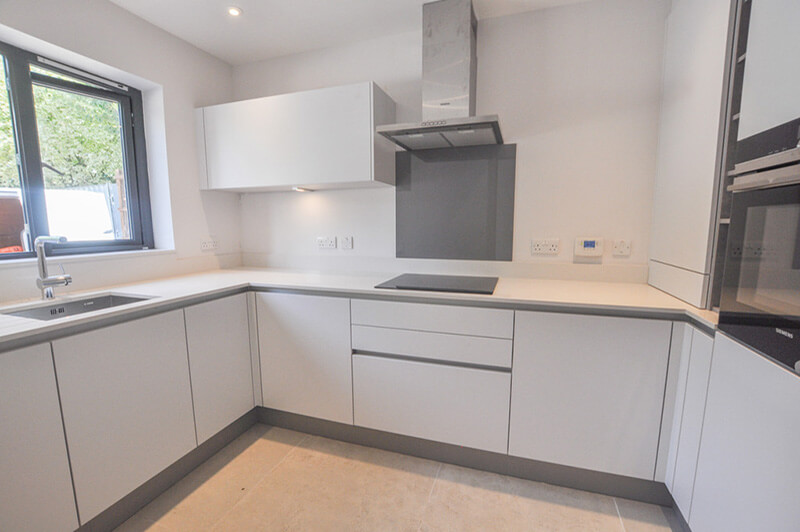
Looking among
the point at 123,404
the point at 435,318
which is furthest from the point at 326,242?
the point at 123,404

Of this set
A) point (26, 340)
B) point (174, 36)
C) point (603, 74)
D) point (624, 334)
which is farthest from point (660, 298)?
point (174, 36)

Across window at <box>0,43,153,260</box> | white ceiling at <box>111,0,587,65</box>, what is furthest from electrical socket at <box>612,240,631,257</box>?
window at <box>0,43,153,260</box>

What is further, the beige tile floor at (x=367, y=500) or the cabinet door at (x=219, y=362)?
the cabinet door at (x=219, y=362)

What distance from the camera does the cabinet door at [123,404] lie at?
1.24m

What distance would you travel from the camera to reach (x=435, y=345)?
168cm

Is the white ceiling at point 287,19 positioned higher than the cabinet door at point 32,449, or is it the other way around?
the white ceiling at point 287,19

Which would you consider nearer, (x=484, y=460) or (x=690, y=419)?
(x=690, y=419)

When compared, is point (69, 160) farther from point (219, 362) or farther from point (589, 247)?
point (589, 247)

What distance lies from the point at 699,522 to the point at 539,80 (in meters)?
2.11

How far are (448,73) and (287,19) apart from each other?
103cm

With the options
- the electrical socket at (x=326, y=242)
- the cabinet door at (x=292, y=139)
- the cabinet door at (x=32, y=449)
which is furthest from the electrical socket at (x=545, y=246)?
the cabinet door at (x=32, y=449)

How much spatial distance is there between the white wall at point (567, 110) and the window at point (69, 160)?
1.51m

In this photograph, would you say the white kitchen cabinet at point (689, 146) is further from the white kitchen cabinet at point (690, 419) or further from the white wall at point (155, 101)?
the white wall at point (155, 101)

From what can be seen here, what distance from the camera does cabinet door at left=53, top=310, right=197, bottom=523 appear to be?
1237 mm
